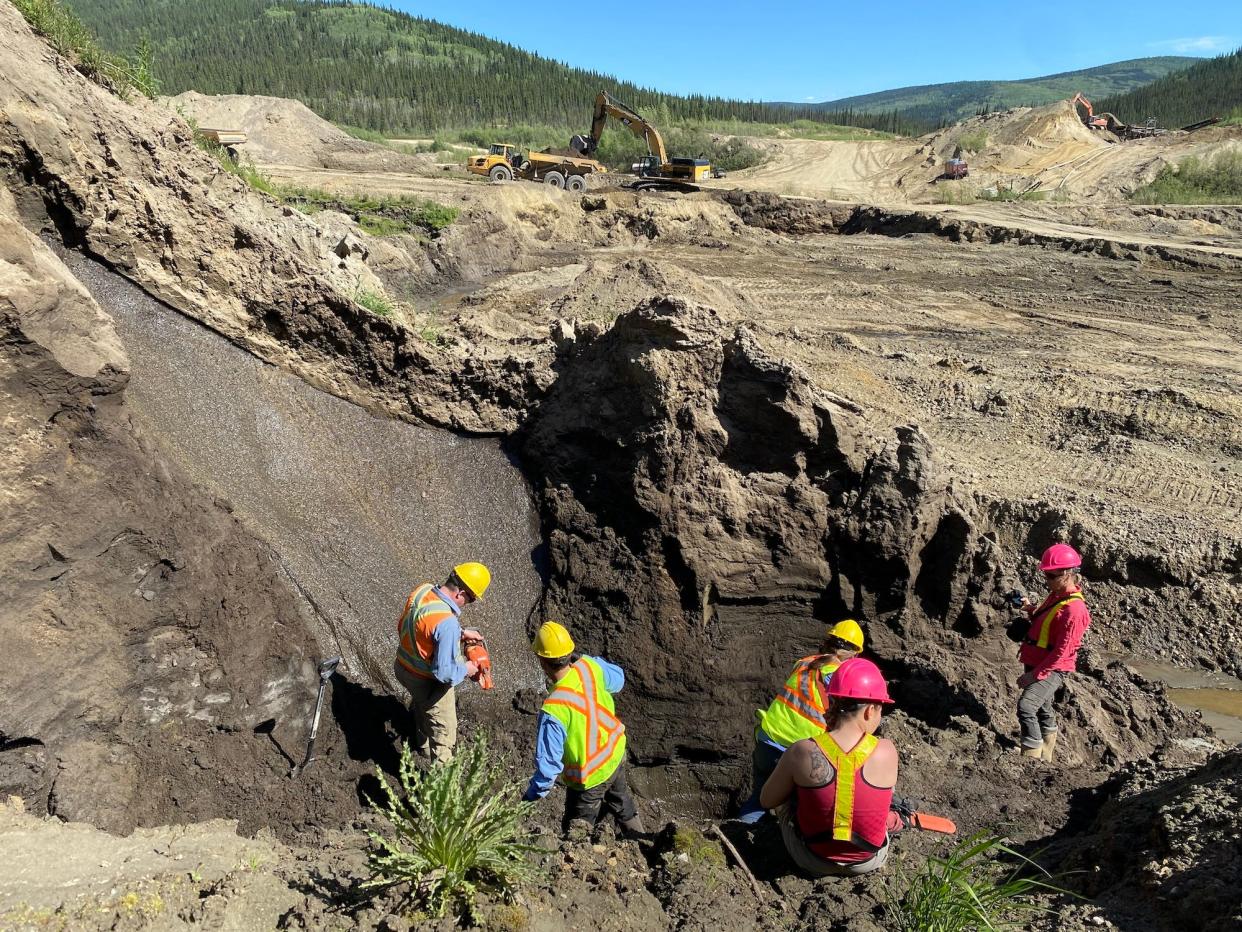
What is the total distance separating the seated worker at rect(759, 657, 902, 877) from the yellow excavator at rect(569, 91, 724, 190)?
87.8 ft

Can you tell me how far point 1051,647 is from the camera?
5.44m

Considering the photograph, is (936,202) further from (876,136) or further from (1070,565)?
(876,136)

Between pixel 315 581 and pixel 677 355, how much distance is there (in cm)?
322

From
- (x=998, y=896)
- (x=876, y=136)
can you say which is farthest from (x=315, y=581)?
(x=876, y=136)

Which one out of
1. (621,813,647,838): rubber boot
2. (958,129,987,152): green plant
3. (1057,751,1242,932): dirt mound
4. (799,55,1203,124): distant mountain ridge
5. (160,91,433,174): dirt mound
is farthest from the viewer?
(799,55,1203,124): distant mountain ridge

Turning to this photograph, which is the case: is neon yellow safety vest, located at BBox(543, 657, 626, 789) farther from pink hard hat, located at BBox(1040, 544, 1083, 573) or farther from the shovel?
pink hard hat, located at BBox(1040, 544, 1083, 573)

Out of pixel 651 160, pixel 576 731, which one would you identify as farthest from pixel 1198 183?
pixel 576 731

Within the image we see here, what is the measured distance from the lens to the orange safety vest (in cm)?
488

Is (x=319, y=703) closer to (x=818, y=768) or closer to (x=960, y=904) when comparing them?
(x=818, y=768)

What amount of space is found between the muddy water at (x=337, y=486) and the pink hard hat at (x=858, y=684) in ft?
10.5

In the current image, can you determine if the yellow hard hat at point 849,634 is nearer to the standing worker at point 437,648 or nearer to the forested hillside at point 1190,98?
the standing worker at point 437,648

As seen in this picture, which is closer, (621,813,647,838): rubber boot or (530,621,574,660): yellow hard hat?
(530,621,574,660): yellow hard hat

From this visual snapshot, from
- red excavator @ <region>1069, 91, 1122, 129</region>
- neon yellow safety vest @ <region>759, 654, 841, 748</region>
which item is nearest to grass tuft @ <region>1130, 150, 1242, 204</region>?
red excavator @ <region>1069, 91, 1122, 129</region>

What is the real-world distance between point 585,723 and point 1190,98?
66099mm
